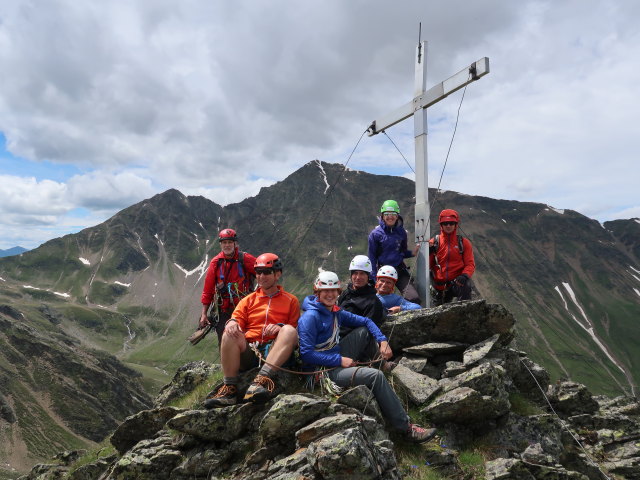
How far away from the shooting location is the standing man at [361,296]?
1120 cm

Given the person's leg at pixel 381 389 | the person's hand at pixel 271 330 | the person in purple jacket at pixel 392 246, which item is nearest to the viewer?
the person's leg at pixel 381 389

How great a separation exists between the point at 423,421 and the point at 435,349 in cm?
248

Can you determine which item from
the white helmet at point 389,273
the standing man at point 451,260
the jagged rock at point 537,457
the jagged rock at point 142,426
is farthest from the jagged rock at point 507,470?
the jagged rock at point 142,426

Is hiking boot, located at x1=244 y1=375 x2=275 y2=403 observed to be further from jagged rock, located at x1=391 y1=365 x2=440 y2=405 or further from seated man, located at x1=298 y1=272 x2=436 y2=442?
jagged rock, located at x1=391 y1=365 x2=440 y2=405

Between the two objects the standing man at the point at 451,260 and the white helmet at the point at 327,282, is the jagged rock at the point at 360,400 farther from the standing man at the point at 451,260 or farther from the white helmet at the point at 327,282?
the standing man at the point at 451,260

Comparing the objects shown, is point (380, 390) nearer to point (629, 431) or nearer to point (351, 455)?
point (351, 455)

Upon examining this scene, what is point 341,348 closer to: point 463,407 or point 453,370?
point 463,407

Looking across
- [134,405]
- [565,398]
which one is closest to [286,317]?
[565,398]

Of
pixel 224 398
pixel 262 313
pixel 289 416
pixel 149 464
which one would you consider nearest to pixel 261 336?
pixel 262 313

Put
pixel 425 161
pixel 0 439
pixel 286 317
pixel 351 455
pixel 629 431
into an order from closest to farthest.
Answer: pixel 351 455
pixel 286 317
pixel 629 431
pixel 425 161
pixel 0 439

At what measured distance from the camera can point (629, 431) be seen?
13445 millimetres

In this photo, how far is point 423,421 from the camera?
961 cm

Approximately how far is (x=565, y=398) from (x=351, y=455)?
1038 cm

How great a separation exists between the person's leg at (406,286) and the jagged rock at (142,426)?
7892 mm
